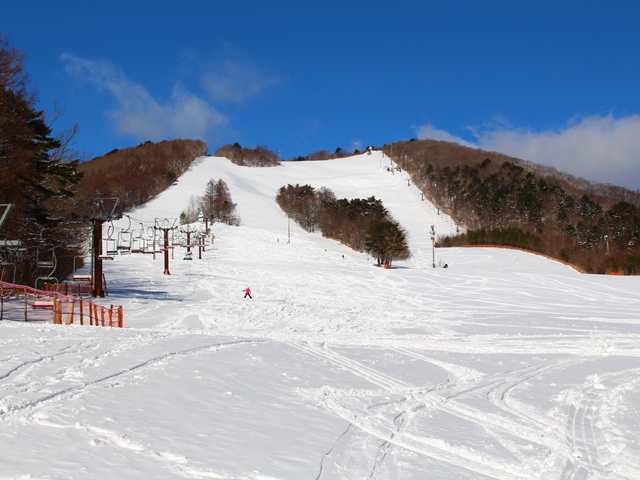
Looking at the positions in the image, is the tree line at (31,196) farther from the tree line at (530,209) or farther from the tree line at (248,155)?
the tree line at (248,155)

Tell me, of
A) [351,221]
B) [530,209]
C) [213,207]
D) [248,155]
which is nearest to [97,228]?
[351,221]

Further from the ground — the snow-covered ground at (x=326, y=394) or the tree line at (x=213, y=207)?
the tree line at (x=213, y=207)

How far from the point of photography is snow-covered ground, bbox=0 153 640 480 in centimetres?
598

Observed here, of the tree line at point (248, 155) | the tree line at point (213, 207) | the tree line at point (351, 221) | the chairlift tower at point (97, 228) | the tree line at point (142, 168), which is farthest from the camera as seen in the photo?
the tree line at point (248, 155)

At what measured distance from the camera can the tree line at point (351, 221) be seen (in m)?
63.1

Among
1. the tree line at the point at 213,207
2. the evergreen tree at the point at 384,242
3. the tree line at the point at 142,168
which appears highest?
the tree line at the point at 142,168

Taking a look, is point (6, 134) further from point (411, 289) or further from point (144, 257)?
point (144, 257)

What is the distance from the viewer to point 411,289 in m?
37.1

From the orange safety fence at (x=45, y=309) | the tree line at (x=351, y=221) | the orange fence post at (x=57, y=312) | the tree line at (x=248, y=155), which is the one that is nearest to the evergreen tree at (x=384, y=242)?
the tree line at (x=351, y=221)

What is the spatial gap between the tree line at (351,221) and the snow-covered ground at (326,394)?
1404 inches

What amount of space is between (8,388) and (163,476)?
152 inches

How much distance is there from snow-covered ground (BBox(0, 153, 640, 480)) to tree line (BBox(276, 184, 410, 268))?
3567 centimetres

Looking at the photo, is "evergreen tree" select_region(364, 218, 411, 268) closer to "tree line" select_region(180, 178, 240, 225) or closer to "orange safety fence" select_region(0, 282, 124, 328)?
"tree line" select_region(180, 178, 240, 225)

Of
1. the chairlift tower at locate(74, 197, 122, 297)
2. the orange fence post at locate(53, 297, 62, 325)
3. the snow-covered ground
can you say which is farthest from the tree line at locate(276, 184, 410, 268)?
the orange fence post at locate(53, 297, 62, 325)
